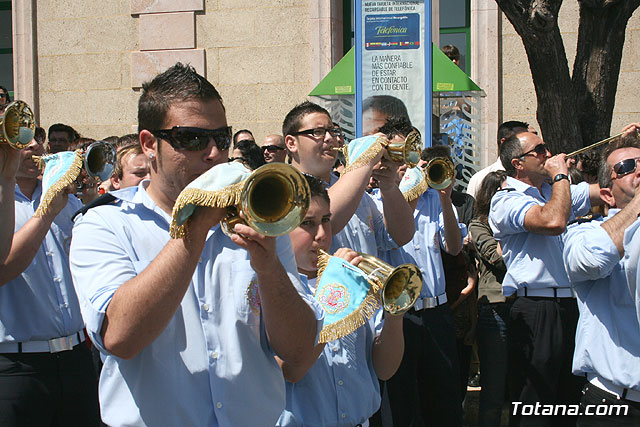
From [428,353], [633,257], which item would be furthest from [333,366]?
[428,353]

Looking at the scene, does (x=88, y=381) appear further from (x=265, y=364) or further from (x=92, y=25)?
(x=92, y=25)

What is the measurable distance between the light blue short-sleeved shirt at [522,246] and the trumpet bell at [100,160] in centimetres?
271

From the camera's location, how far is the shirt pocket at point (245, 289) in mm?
2160

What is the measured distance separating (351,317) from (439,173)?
7.56ft

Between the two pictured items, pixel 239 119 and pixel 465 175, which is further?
pixel 239 119

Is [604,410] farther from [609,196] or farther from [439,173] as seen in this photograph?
[439,173]

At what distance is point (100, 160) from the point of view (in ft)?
13.2

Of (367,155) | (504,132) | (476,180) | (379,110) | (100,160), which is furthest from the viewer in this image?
(476,180)

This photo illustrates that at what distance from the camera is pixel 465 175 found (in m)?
7.61

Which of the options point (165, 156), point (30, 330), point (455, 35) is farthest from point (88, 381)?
point (455, 35)

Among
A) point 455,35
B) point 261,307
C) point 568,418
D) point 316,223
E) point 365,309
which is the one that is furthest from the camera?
point 455,35

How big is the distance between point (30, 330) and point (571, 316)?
3.48m

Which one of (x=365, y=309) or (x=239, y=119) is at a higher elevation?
(x=239, y=119)

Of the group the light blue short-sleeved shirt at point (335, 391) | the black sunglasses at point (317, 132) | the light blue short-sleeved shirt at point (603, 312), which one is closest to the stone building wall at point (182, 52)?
the black sunglasses at point (317, 132)
